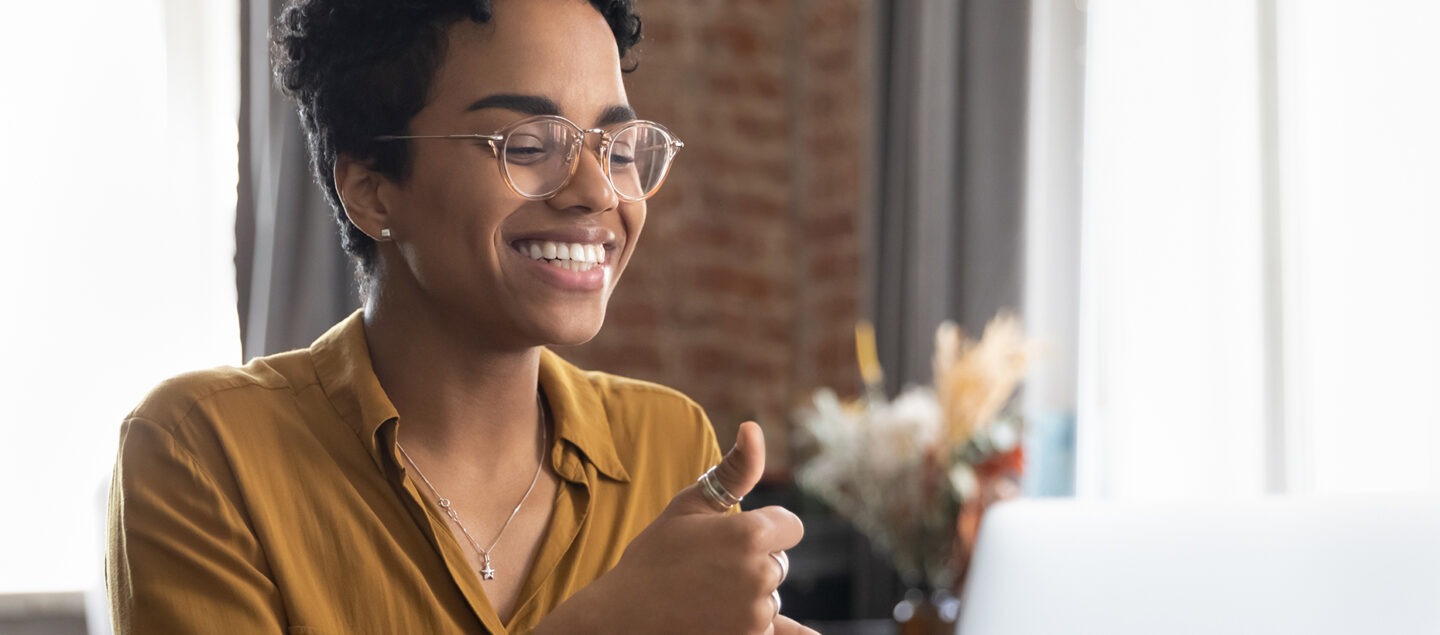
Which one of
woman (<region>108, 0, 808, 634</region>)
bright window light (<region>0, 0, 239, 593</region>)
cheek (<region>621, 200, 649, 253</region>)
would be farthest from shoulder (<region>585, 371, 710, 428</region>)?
bright window light (<region>0, 0, 239, 593</region>)

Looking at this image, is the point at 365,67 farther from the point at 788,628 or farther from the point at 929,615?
the point at 929,615

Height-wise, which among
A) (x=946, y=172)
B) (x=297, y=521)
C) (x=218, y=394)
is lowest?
(x=297, y=521)

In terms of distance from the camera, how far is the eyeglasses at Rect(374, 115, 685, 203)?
1.09 meters

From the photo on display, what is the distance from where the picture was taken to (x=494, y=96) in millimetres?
1101

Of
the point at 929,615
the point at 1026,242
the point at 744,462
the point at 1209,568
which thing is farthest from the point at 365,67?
the point at 1026,242

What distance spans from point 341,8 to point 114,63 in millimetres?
1655

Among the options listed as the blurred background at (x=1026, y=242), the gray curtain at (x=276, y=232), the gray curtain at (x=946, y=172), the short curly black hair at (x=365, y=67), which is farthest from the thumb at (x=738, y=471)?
the gray curtain at (x=946, y=172)

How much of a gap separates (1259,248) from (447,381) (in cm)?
190

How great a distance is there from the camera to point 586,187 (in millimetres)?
1104

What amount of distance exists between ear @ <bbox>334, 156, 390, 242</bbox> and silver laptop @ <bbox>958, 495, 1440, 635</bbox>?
781 mm

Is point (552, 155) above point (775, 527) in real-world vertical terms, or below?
above

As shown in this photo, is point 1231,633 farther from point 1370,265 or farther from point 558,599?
point 1370,265

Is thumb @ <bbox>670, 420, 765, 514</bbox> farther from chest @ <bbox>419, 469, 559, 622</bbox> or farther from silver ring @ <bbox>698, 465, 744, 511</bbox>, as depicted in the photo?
chest @ <bbox>419, 469, 559, 622</bbox>

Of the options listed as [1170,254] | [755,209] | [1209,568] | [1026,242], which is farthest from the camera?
[755,209]
